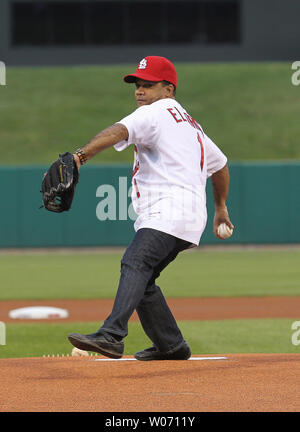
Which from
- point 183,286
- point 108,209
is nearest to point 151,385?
point 183,286

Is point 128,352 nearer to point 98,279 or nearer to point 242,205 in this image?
point 98,279

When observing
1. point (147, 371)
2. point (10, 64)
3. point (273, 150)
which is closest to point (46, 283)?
point (147, 371)

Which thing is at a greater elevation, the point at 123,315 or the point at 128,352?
the point at 123,315

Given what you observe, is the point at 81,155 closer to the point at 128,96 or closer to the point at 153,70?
the point at 153,70

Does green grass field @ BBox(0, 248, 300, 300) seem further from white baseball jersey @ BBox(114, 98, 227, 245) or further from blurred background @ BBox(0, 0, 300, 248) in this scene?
white baseball jersey @ BBox(114, 98, 227, 245)

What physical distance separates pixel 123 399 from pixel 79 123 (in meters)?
26.6

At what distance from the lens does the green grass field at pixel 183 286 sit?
805 cm

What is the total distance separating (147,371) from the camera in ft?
18.1

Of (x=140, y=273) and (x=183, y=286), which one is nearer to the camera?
(x=140, y=273)

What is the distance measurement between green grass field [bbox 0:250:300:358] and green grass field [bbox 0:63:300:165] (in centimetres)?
826

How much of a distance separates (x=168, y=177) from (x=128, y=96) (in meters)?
27.9

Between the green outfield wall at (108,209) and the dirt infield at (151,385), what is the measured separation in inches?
586

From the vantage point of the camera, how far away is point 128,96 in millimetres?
32906
